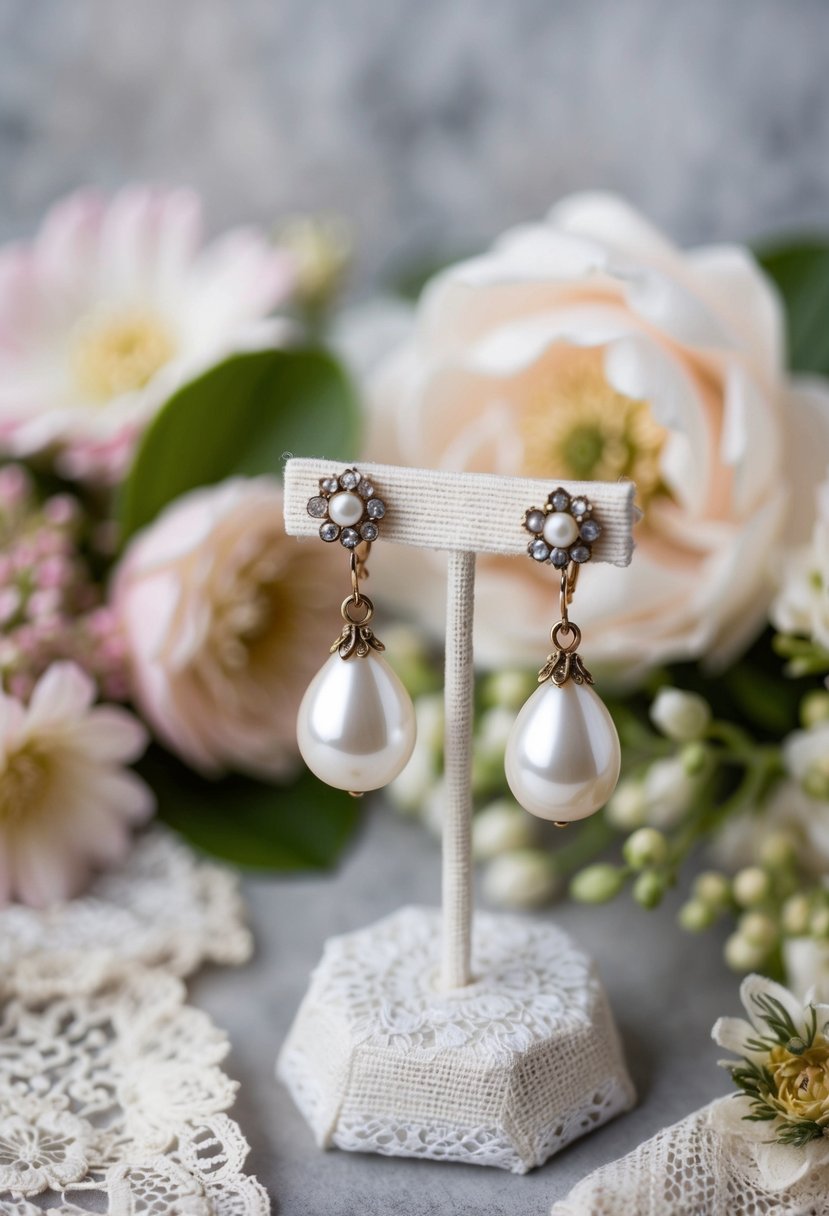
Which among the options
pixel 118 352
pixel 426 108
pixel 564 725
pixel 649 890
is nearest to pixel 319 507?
pixel 564 725

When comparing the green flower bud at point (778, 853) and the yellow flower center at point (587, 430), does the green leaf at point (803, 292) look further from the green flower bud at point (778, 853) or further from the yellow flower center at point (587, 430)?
the green flower bud at point (778, 853)

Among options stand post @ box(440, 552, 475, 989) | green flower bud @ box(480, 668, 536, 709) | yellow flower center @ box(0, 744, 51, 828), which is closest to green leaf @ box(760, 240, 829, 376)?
green flower bud @ box(480, 668, 536, 709)

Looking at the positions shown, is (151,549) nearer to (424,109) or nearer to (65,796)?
(65,796)

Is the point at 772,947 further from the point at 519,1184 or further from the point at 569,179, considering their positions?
the point at 569,179

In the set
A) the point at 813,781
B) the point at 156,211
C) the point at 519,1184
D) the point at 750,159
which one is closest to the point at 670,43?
the point at 750,159

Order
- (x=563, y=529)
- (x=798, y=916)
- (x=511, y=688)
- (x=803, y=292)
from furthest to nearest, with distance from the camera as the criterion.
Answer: (x=803, y=292), (x=511, y=688), (x=798, y=916), (x=563, y=529)

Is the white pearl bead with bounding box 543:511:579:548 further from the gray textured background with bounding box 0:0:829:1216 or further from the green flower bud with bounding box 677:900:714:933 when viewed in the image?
the gray textured background with bounding box 0:0:829:1216
